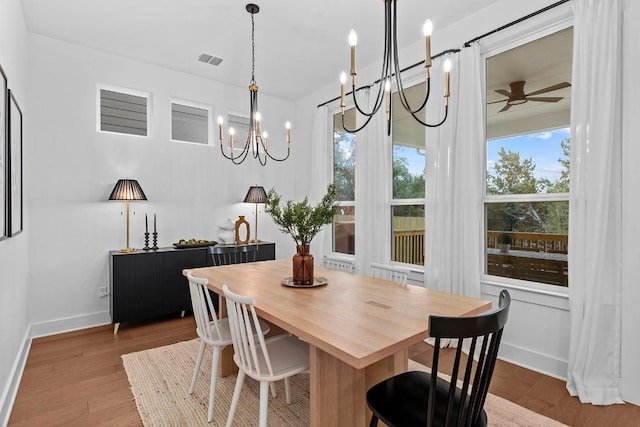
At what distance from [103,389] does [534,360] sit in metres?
3.19

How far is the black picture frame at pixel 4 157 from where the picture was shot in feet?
6.74

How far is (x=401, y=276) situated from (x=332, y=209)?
0.82 m

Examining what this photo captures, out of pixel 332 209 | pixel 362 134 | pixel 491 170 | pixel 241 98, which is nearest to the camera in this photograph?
pixel 332 209

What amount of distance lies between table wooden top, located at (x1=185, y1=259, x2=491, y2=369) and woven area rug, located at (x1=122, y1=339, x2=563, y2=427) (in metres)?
0.74

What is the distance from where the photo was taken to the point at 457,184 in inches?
121

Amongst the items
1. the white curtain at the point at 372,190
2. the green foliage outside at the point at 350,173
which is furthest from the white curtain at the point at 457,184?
the white curtain at the point at 372,190

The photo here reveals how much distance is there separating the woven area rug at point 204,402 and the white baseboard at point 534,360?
619mm

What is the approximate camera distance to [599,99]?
2275 millimetres

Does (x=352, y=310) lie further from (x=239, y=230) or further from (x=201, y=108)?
(x=201, y=108)

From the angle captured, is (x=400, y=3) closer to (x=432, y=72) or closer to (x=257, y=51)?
(x=432, y=72)

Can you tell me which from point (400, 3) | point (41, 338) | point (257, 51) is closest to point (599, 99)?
point (400, 3)

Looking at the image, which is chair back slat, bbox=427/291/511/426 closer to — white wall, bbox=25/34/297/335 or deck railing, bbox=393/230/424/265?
deck railing, bbox=393/230/424/265

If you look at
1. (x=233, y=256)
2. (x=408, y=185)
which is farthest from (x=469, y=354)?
(x=233, y=256)

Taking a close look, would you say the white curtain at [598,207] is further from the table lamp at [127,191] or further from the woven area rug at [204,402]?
the table lamp at [127,191]
